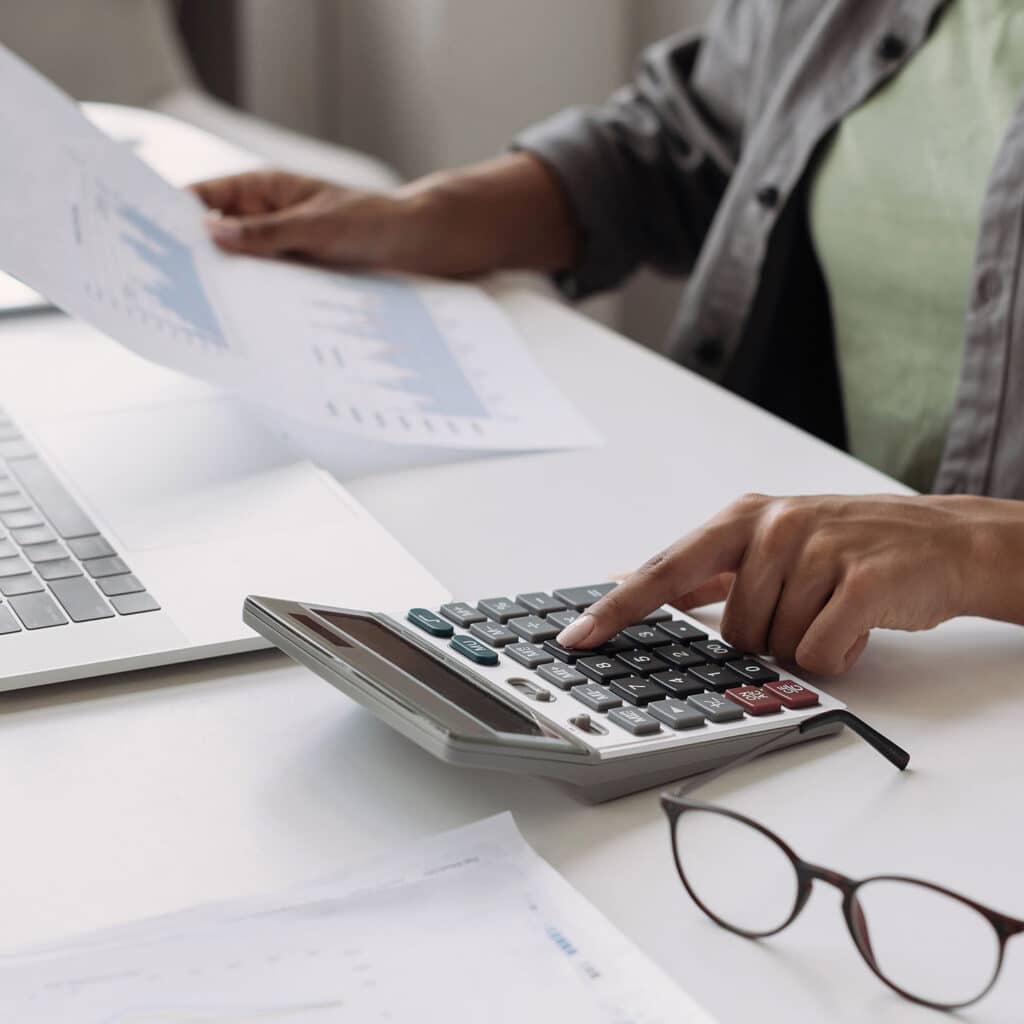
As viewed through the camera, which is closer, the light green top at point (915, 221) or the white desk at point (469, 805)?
the white desk at point (469, 805)

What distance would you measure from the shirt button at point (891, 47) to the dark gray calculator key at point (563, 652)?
59cm

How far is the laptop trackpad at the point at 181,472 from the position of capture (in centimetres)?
64

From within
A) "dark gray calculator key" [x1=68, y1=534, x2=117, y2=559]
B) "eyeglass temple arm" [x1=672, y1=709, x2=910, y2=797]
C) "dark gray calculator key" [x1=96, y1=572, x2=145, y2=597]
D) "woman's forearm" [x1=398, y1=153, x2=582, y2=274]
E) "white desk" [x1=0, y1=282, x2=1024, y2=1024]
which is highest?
"woman's forearm" [x1=398, y1=153, x2=582, y2=274]

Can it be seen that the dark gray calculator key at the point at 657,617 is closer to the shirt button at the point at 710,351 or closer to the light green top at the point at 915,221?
the light green top at the point at 915,221

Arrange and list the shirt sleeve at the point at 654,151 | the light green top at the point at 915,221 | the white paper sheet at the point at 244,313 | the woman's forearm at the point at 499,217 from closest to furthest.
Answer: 1. the white paper sheet at the point at 244,313
2. the light green top at the point at 915,221
3. the woman's forearm at the point at 499,217
4. the shirt sleeve at the point at 654,151

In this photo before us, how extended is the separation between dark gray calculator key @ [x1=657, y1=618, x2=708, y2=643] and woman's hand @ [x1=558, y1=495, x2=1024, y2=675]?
10 millimetres

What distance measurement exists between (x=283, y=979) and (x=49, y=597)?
24cm

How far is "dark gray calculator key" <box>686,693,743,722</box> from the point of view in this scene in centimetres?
49

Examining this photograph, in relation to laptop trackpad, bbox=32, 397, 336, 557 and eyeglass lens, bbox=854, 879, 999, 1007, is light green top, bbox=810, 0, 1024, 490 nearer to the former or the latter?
laptop trackpad, bbox=32, 397, 336, 557

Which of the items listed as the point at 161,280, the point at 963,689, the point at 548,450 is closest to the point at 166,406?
the point at 161,280

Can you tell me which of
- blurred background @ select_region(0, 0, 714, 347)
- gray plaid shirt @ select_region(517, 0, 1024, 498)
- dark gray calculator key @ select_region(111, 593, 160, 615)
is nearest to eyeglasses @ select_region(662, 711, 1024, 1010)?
dark gray calculator key @ select_region(111, 593, 160, 615)

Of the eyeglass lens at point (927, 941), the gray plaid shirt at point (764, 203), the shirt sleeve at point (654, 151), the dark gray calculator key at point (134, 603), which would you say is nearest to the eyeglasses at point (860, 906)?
the eyeglass lens at point (927, 941)

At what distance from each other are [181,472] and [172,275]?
142 mm

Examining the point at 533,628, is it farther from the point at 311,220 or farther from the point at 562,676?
the point at 311,220
